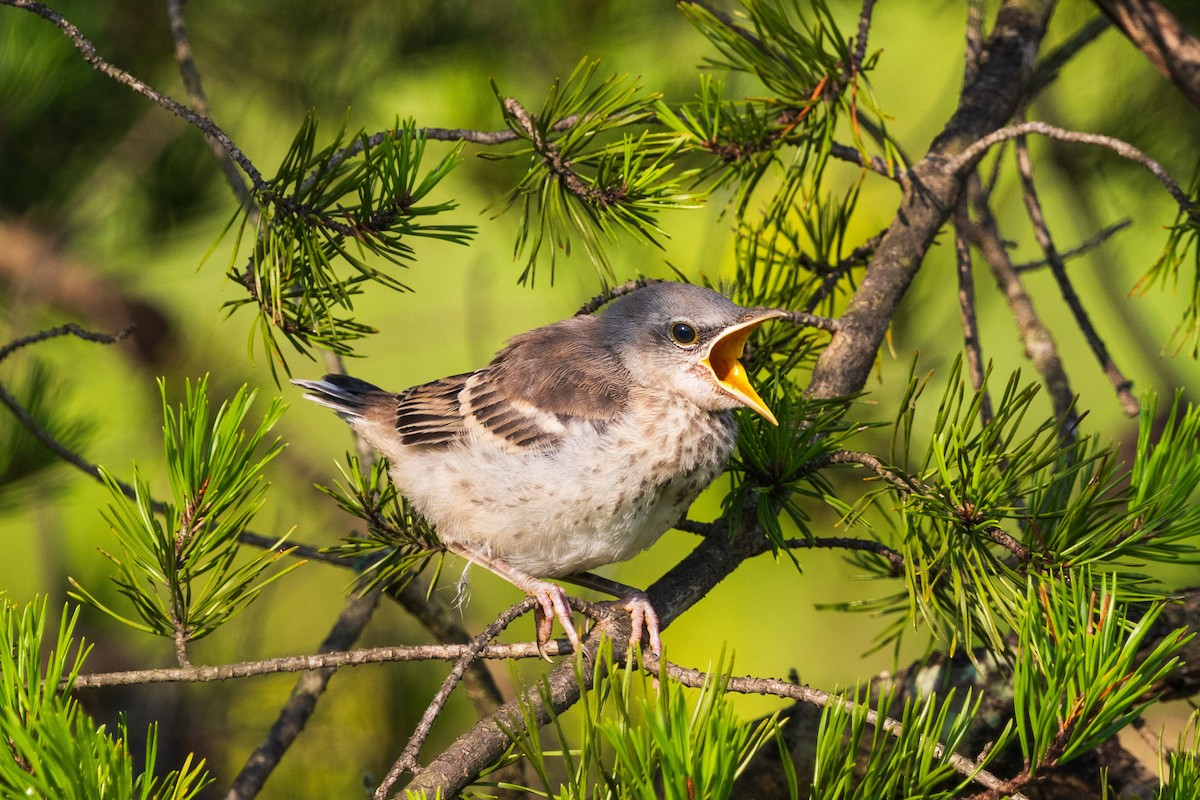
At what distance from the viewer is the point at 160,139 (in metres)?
3.86

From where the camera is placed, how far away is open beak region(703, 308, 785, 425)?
2.53 m

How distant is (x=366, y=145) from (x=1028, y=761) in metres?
1.57

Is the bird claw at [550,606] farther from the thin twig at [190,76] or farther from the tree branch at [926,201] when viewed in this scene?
the thin twig at [190,76]

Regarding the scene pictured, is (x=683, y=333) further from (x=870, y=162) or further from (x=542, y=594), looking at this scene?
(x=542, y=594)

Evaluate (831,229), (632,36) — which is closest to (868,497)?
(831,229)

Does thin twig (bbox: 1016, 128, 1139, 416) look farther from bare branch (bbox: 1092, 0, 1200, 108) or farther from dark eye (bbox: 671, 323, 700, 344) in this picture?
dark eye (bbox: 671, 323, 700, 344)

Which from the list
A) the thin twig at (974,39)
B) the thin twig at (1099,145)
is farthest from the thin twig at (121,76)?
the thin twig at (974,39)

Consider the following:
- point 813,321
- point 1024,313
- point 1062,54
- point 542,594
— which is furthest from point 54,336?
point 1062,54

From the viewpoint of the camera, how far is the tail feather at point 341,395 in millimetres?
3184

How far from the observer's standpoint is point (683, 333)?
278cm

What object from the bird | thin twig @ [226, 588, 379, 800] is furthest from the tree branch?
thin twig @ [226, 588, 379, 800]

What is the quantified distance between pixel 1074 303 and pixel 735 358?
933 mm

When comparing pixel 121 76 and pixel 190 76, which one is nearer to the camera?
pixel 121 76

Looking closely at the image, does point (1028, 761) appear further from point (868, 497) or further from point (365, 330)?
point (365, 330)
